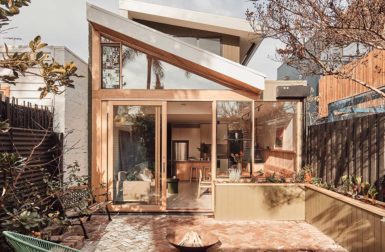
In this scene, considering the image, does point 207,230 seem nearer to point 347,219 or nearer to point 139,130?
point 347,219

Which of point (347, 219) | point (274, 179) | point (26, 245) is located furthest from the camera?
point (274, 179)

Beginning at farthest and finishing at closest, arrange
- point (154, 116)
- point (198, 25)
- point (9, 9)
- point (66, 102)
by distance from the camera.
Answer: point (198, 25)
point (154, 116)
point (66, 102)
point (9, 9)

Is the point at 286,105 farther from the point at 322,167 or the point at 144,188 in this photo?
the point at 144,188

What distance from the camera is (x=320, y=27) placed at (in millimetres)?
4480

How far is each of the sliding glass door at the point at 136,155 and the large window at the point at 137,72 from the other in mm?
A: 495

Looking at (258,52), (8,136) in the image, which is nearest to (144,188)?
(8,136)

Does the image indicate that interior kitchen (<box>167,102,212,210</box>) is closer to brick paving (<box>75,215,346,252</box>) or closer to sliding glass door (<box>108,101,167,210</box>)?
sliding glass door (<box>108,101,167,210</box>)

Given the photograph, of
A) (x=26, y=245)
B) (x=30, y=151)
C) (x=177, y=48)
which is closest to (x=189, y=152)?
(x=177, y=48)

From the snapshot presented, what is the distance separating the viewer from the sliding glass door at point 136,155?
7781 millimetres

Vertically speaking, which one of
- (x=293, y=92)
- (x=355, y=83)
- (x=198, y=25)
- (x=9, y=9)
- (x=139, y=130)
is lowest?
(x=139, y=130)

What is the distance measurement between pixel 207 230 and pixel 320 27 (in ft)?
13.5

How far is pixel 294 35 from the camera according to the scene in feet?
16.3

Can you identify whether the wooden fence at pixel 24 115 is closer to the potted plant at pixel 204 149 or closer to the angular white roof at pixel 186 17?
the angular white roof at pixel 186 17

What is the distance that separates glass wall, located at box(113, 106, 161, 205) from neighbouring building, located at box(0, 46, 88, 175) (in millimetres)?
782
